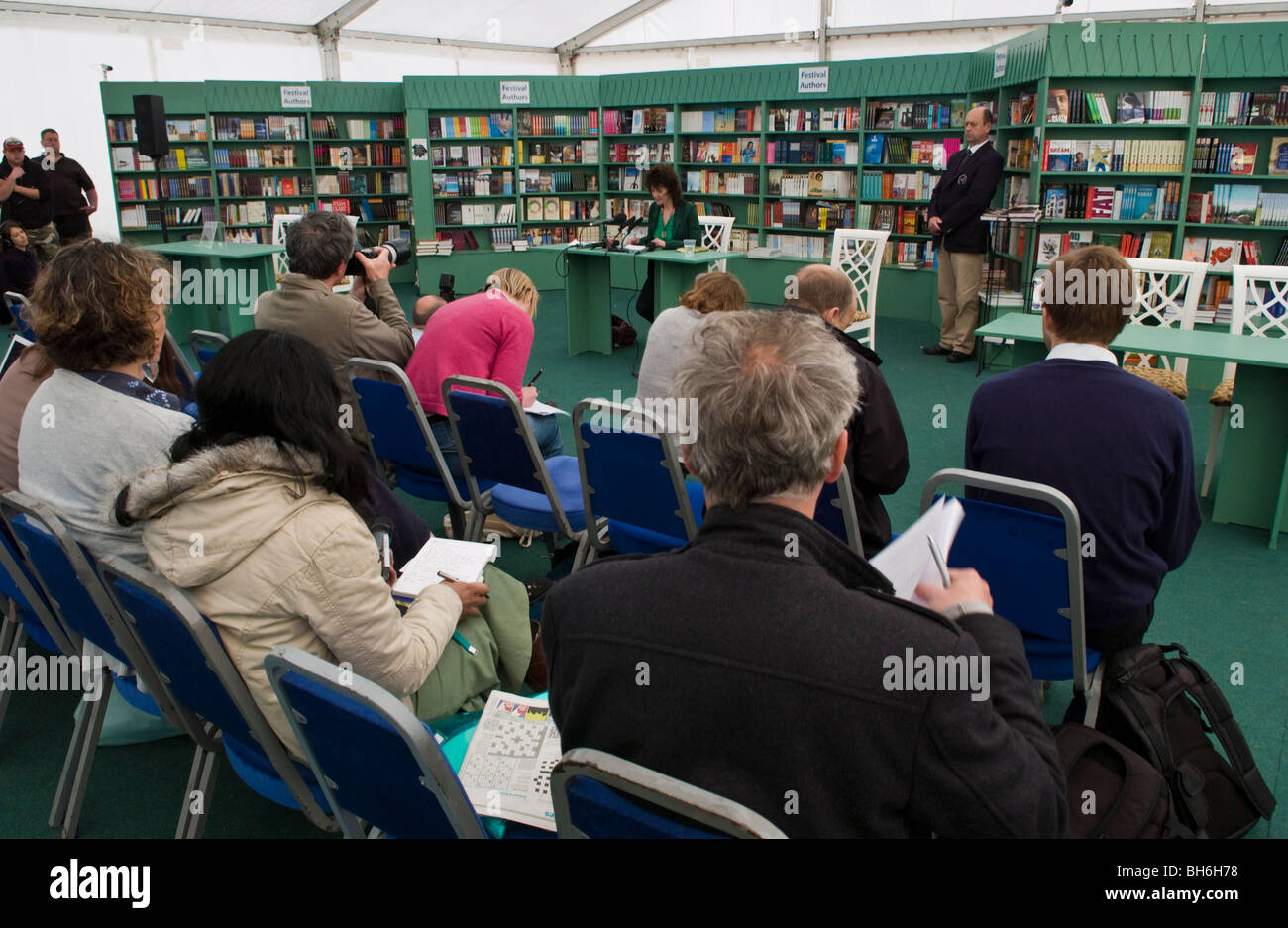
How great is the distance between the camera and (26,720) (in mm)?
2705

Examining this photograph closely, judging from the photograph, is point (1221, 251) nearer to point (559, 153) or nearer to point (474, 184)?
point (559, 153)

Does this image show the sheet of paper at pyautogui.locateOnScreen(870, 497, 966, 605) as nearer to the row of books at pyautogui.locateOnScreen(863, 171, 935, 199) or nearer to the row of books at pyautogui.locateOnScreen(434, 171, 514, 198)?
the row of books at pyautogui.locateOnScreen(863, 171, 935, 199)

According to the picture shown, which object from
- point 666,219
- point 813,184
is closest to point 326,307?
point 666,219

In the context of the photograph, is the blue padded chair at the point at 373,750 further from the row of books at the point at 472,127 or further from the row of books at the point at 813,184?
the row of books at the point at 472,127

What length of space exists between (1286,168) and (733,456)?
7.01m

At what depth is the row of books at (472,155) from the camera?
1035cm

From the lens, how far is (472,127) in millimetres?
10422

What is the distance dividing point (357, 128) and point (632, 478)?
9358 mm

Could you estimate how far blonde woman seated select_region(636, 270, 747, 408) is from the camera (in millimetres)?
3590

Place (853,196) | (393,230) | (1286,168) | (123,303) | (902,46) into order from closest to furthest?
1. (123,303)
2. (1286,168)
3. (853,196)
4. (902,46)
5. (393,230)

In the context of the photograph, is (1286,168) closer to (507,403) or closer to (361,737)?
(507,403)

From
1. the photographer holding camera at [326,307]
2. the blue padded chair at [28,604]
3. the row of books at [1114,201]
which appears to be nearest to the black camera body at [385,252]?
the photographer holding camera at [326,307]

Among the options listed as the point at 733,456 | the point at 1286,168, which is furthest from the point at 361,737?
the point at 1286,168

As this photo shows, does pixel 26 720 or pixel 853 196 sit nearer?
pixel 26 720
